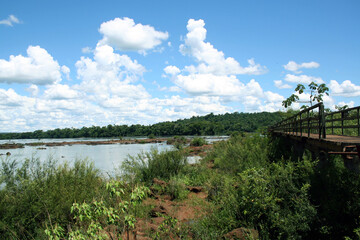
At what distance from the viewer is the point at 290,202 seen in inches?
328

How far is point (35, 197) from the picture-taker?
26.9ft

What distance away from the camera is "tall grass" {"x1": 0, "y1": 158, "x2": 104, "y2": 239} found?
7.62m

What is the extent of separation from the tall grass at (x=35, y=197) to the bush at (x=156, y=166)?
17.4 feet

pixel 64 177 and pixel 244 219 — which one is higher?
pixel 64 177

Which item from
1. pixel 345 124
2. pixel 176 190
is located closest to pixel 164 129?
pixel 345 124

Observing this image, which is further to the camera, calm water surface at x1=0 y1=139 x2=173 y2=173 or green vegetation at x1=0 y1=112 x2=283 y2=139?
green vegetation at x1=0 y1=112 x2=283 y2=139

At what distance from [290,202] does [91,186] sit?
6.57 meters

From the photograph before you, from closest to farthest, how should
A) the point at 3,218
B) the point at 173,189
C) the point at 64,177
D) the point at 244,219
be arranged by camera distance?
the point at 3,218, the point at 244,219, the point at 64,177, the point at 173,189

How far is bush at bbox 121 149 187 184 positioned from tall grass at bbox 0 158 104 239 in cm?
531

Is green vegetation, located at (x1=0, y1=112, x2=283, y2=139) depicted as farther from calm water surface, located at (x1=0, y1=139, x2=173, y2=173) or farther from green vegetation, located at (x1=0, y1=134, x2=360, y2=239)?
green vegetation, located at (x1=0, y1=134, x2=360, y2=239)

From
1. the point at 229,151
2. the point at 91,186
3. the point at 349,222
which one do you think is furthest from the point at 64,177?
the point at 229,151

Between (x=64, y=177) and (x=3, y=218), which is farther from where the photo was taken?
(x=64, y=177)

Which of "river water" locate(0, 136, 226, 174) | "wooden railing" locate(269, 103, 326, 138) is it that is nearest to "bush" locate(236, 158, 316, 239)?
"wooden railing" locate(269, 103, 326, 138)

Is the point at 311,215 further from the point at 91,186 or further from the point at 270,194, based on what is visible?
the point at 91,186
